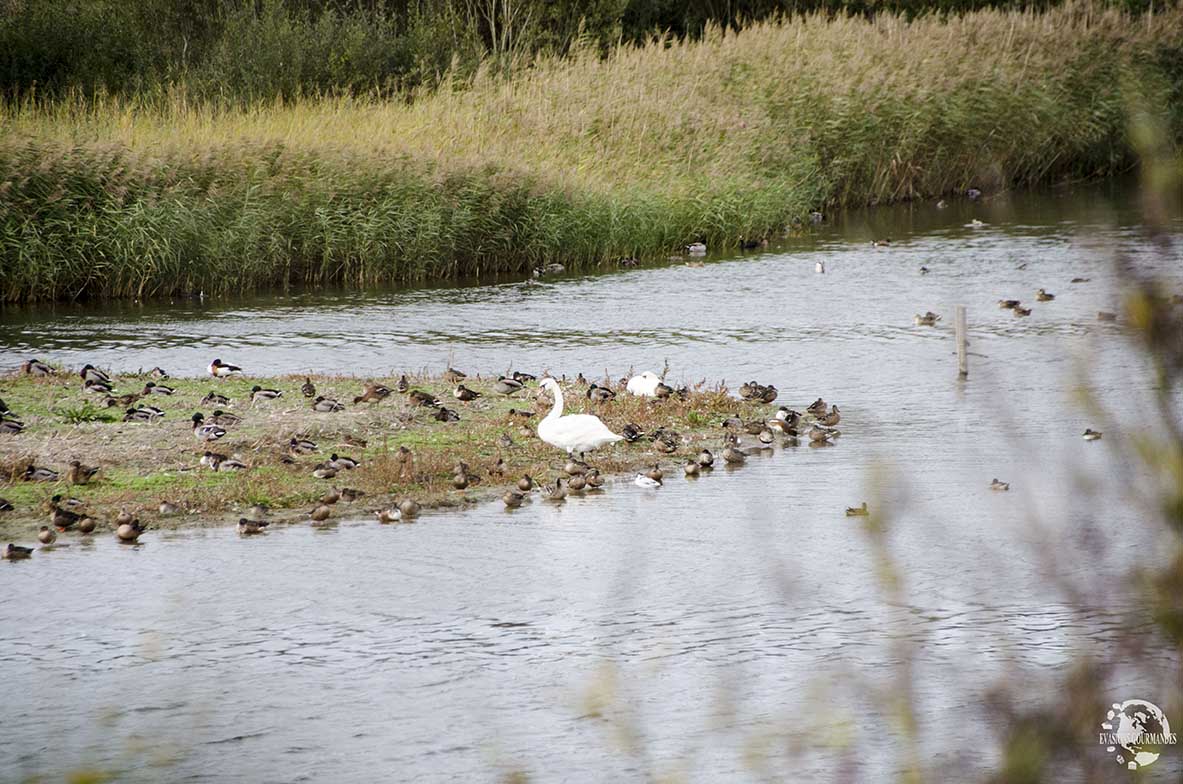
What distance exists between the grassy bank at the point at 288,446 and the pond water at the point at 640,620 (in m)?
0.69

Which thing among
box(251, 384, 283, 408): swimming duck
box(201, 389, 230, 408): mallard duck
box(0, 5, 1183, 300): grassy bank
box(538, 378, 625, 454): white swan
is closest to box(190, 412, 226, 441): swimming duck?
box(201, 389, 230, 408): mallard duck

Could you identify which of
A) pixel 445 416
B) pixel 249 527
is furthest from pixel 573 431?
pixel 249 527

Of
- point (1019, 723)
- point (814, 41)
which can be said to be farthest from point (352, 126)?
point (1019, 723)

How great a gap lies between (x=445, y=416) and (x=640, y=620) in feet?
19.4

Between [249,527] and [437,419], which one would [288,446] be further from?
[249,527]

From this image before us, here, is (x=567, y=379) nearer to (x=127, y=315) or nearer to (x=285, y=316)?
(x=285, y=316)

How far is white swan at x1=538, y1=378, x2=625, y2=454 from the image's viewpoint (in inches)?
545

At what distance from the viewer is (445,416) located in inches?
603

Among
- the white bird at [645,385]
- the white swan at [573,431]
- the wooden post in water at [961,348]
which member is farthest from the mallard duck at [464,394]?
the wooden post in water at [961,348]

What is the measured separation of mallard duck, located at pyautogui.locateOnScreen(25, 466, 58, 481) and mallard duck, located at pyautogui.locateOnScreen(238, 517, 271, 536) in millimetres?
2128

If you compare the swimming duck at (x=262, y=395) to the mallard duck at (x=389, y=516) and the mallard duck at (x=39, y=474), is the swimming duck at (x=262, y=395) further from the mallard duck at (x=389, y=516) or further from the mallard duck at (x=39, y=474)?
the mallard duck at (x=389, y=516)

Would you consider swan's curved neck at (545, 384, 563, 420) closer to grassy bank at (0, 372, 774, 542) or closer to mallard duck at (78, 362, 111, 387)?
grassy bank at (0, 372, 774, 542)

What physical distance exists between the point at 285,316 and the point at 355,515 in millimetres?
11678

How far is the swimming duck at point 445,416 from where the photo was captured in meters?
15.3
